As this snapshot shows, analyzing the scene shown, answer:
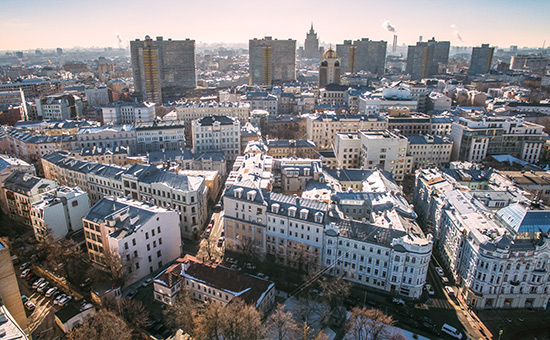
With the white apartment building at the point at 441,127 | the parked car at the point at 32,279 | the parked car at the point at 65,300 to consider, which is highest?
the white apartment building at the point at 441,127

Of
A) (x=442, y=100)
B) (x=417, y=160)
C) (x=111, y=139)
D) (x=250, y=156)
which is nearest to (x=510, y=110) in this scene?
(x=442, y=100)

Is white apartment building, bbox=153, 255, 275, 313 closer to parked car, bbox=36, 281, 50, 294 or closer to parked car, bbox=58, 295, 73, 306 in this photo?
parked car, bbox=58, 295, 73, 306

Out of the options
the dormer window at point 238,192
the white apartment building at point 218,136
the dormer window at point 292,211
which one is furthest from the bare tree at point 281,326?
the white apartment building at point 218,136

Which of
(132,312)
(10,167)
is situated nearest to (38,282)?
(132,312)

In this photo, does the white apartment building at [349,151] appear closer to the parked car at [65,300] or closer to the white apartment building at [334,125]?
the white apartment building at [334,125]

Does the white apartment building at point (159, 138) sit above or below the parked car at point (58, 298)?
above

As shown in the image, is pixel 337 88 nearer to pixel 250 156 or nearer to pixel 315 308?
pixel 250 156
